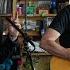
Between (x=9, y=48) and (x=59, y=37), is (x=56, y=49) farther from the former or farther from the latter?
(x=9, y=48)

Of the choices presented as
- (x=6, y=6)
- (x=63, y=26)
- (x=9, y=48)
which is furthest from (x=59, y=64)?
(x=6, y=6)

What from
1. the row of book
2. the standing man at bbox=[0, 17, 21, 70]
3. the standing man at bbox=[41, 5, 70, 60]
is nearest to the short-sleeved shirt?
the standing man at bbox=[41, 5, 70, 60]

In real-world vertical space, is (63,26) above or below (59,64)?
above

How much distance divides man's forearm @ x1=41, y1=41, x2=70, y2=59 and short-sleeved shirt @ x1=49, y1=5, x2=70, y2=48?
0.23 ft

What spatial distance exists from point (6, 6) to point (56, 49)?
151 centimetres

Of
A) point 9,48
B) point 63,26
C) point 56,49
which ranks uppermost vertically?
point 63,26

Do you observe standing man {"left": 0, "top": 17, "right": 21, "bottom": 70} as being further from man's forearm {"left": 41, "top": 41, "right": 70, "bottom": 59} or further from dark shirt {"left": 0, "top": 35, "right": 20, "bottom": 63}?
man's forearm {"left": 41, "top": 41, "right": 70, "bottom": 59}

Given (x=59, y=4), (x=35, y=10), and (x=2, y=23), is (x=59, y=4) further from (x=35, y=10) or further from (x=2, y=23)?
(x=2, y=23)

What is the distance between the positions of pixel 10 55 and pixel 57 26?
3.32 ft

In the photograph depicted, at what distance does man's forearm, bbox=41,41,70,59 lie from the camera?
147 centimetres

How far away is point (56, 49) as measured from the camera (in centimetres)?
150

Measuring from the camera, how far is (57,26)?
152 centimetres

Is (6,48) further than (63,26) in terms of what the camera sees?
Yes

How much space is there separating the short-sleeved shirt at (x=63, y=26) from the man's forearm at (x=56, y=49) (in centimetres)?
7
